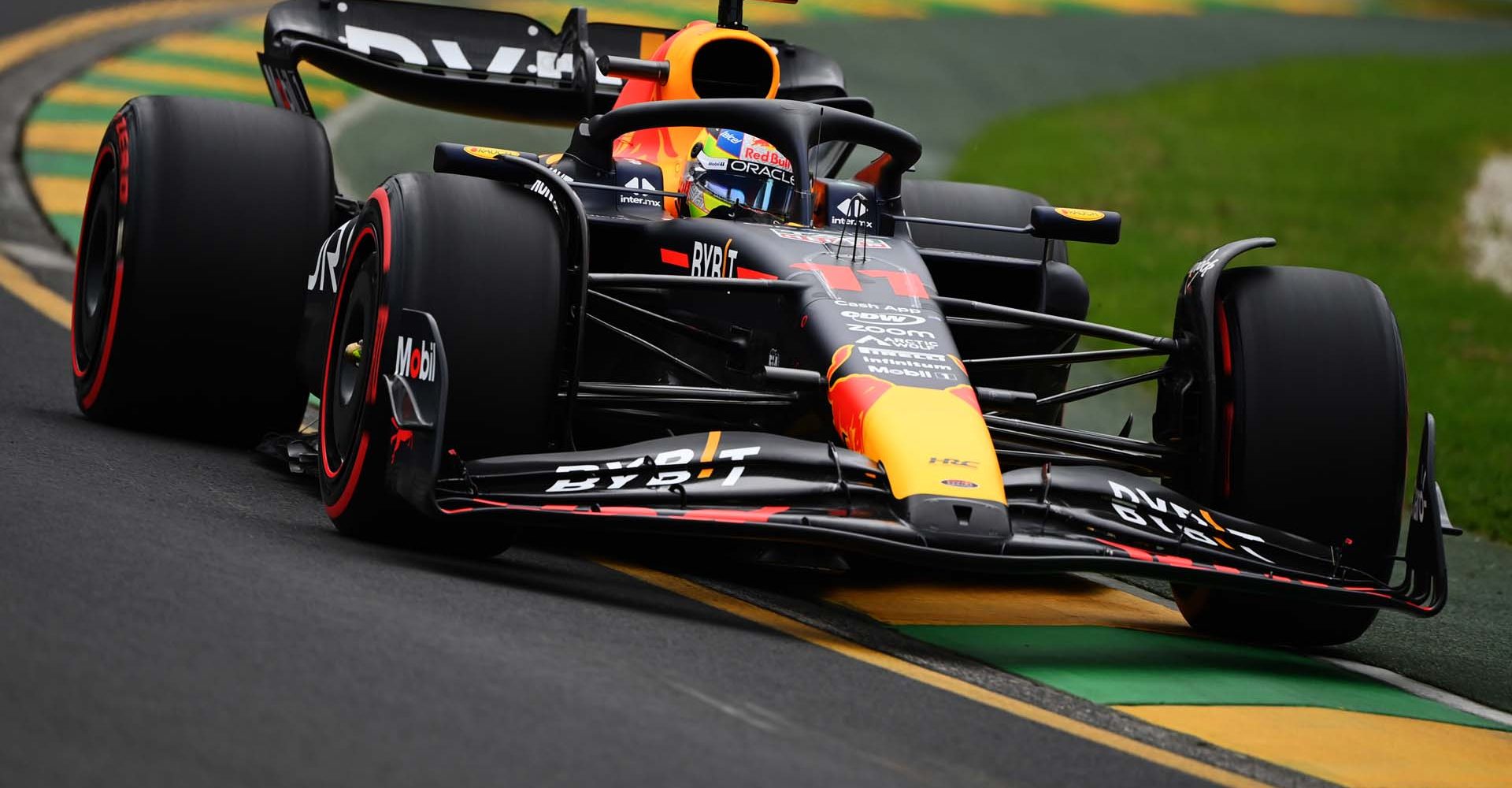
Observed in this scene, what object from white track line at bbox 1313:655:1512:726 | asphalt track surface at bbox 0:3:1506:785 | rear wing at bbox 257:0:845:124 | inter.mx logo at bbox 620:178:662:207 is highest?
rear wing at bbox 257:0:845:124

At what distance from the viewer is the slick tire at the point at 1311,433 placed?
19.9 ft

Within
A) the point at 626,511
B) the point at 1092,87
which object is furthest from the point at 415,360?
the point at 1092,87

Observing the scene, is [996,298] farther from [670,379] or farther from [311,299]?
[311,299]

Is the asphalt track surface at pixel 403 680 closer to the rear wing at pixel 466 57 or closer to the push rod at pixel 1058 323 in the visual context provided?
the push rod at pixel 1058 323

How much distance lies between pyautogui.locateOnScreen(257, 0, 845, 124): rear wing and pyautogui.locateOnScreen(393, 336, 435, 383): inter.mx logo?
2.73 meters

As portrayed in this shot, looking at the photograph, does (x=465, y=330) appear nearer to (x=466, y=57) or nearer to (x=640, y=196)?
(x=640, y=196)

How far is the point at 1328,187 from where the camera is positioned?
20.5 meters

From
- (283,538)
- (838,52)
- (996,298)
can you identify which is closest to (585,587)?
(283,538)

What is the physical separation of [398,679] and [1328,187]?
17680mm

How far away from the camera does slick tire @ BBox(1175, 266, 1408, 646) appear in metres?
6.06

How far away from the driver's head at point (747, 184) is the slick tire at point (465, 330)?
3.73 ft

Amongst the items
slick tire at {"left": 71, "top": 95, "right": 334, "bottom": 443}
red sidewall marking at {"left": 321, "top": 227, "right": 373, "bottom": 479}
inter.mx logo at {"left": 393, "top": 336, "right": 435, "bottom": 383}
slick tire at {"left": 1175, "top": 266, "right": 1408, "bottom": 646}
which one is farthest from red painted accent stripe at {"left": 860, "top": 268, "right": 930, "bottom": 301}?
slick tire at {"left": 71, "top": 95, "right": 334, "bottom": 443}

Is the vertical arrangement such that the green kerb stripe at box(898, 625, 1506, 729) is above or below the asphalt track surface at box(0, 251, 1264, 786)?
below

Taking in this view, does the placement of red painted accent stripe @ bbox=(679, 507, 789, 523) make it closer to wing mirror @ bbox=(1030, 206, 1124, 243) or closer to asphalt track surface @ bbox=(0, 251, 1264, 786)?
asphalt track surface @ bbox=(0, 251, 1264, 786)
